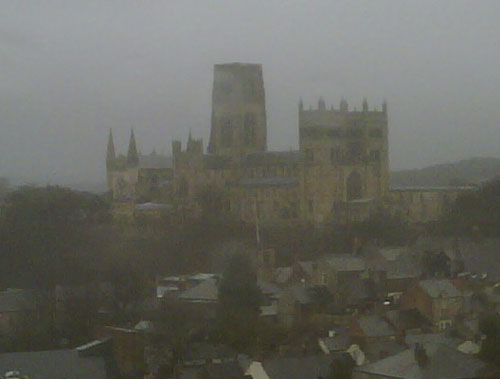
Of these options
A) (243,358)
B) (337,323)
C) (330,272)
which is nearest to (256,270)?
(330,272)

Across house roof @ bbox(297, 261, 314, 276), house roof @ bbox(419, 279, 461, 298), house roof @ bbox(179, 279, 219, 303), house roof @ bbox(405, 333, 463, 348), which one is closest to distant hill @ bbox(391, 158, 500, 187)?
house roof @ bbox(419, 279, 461, 298)

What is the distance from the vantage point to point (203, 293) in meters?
8.23

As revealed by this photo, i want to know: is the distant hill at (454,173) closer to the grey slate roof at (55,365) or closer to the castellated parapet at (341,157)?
the castellated parapet at (341,157)

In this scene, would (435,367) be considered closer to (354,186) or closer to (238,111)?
(354,186)

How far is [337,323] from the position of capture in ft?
25.6

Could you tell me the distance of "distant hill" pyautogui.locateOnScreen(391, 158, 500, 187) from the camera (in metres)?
8.69

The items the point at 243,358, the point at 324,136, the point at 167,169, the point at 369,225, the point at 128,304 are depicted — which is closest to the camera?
the point at 243,358

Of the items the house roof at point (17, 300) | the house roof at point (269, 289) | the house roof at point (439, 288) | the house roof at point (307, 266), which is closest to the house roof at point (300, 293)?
the house roof at point (269, 289)

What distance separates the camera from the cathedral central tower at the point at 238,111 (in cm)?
912

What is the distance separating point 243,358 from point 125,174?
367 centimetres

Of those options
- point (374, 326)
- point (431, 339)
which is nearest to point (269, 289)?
point (374, 326)

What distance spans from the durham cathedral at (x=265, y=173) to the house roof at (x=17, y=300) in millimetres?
1501

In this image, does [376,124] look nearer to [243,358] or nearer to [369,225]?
[369,225]

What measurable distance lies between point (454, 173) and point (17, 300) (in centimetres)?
464
